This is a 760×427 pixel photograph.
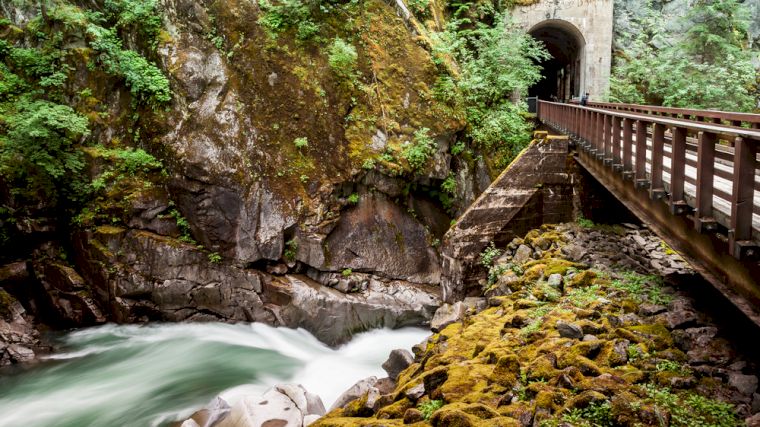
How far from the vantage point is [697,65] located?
22422 millimetres

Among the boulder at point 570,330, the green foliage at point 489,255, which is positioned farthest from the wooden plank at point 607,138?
the boulder at point 570,330

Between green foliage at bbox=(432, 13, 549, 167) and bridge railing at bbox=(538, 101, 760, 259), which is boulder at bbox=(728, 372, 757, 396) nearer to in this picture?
bridge railing at bbox=(538, 101, 760, 259)

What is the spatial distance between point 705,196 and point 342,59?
37.1ft

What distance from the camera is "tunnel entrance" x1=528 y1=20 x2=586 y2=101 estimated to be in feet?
78.7

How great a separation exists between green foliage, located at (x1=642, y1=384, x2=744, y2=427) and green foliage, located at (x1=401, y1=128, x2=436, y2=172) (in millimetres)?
9965

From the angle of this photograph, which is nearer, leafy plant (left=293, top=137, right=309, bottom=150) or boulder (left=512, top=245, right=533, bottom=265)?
boulder (left=512, top=245, right=533, bottom=265)

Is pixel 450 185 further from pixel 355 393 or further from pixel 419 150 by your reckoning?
pixel 355 393

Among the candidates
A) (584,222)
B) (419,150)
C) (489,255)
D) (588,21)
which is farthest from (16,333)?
(588,21)

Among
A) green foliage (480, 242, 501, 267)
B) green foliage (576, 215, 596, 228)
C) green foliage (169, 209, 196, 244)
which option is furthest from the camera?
green foliage (169, 209, 196, 244)

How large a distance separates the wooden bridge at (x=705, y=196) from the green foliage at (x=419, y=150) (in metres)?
6.05

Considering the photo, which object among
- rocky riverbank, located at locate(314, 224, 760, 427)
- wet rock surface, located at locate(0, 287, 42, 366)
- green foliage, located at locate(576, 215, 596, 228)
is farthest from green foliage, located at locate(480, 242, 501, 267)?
wet rock surface, located at locate(0, 287, 42, 366)

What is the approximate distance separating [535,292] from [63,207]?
1295 cm

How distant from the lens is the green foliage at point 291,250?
13445 mm

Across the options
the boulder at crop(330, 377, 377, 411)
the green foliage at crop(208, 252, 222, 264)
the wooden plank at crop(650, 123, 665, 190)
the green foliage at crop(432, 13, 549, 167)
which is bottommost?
the boulder at crop(330, 377, 377, 411)
